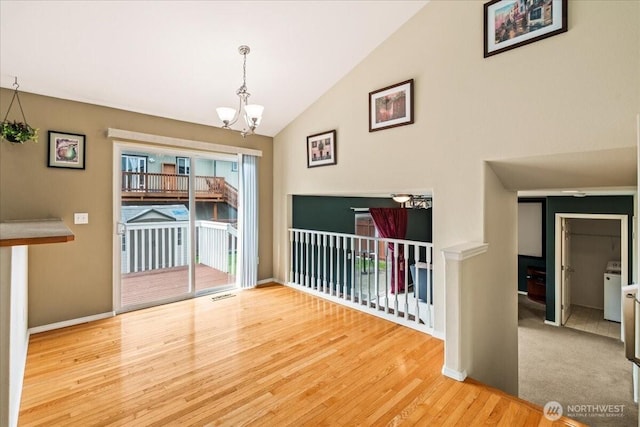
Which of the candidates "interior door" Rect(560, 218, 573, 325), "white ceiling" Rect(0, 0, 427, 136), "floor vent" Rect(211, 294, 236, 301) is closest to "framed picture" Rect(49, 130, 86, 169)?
"white ceiling" Rect(0, 0, 427, 136)

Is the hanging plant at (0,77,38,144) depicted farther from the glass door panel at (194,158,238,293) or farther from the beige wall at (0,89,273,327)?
the glass door panel at (194,158,238,293)

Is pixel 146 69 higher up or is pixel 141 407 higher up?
pixel 146 69

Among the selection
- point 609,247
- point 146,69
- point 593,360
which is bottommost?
point 593,360

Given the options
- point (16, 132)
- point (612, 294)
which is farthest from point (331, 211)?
point (612, 294)

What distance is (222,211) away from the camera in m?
4.61

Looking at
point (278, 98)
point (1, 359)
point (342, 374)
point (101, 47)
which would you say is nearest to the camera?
point (1, 359)

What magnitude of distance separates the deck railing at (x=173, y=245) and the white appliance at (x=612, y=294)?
6.99 m

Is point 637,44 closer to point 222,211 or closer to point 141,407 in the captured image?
point 141,407

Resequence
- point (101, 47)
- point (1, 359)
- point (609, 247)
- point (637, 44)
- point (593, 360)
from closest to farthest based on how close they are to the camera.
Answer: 1. point (1, 359)
2. point (637, 44)
3. point (101, 47)
4. point (593, 360)
5. point (609, 247)

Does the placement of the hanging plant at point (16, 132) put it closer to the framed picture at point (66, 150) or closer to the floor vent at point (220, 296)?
the framed picture at point (66, 150)

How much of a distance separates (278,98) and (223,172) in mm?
1405

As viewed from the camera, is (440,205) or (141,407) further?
(440,205)

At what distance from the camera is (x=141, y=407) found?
1.98 m

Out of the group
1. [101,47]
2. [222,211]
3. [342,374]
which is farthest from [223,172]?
[342,374]
